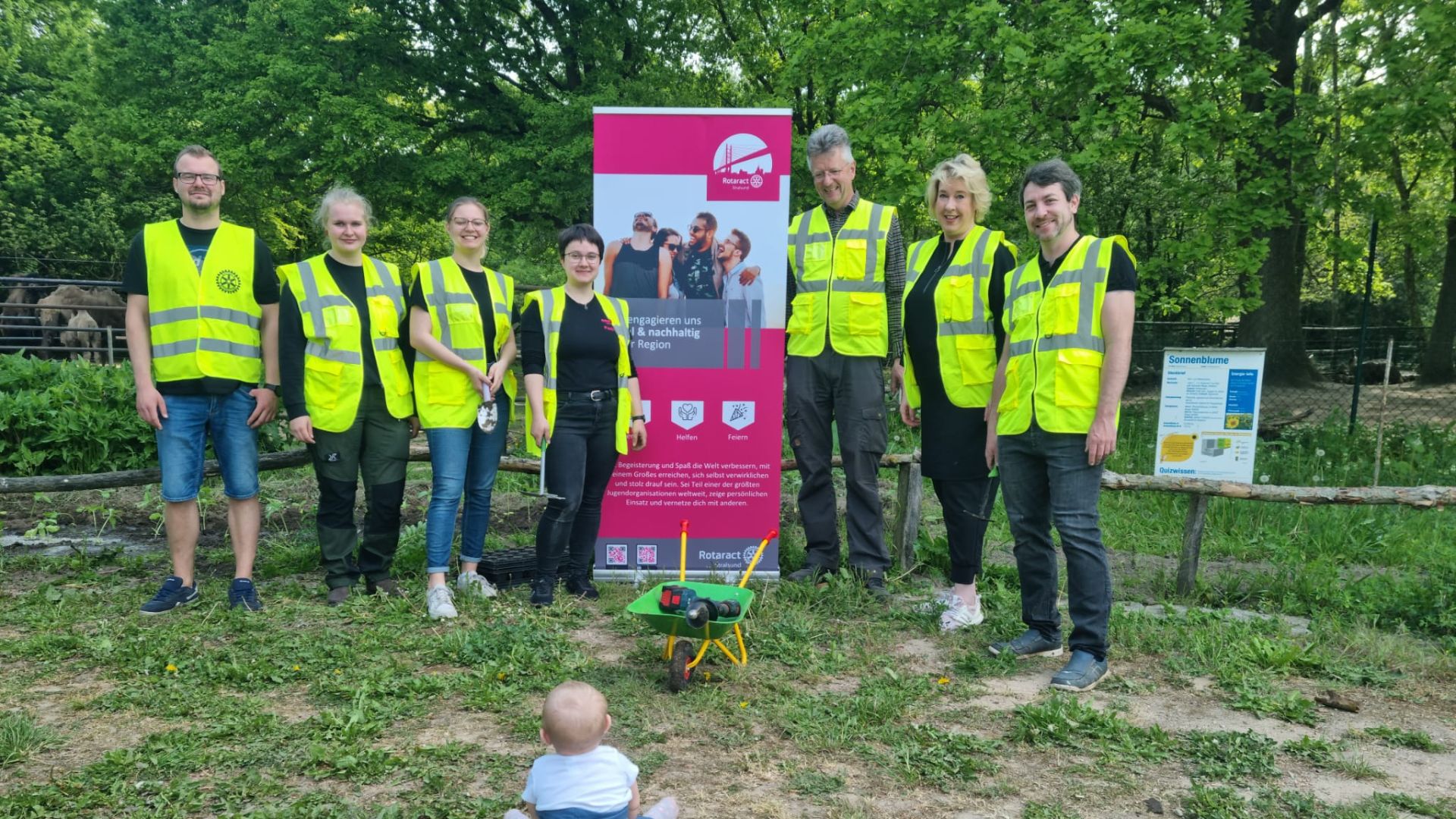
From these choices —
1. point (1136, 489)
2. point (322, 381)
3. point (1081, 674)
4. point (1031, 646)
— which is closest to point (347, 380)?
point (322, 381)

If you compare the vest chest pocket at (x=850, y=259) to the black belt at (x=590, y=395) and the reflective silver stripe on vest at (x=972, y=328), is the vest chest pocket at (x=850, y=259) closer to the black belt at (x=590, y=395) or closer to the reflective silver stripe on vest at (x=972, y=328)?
the reflective silver stripe on vest at (x=972, y=328)

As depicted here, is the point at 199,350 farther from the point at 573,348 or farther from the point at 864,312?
the point at 864,312

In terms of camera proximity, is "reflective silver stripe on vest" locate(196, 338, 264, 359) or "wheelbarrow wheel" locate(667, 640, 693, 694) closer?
"wheelbarrow wheel" locate(667, 640, 693, 694)

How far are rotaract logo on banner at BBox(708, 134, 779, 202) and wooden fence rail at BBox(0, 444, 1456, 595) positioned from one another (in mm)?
1645

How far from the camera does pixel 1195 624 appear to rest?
4676mm

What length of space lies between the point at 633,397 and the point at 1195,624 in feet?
10.2

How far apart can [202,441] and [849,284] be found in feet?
11.0

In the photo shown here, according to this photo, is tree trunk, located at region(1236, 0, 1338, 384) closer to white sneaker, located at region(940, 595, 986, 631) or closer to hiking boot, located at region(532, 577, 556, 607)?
white sneaker, located at region(940, 595, 986, 631)

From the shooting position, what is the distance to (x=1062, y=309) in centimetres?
383

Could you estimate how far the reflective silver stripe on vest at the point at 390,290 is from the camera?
4.81 m

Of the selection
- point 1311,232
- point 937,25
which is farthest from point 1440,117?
point 937,25

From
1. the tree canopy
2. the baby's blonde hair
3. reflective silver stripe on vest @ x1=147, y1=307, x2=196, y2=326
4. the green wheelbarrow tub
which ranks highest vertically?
the tree canopy

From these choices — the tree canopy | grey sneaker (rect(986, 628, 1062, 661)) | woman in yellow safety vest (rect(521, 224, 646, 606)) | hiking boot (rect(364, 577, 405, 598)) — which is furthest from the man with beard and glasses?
the tree canopy

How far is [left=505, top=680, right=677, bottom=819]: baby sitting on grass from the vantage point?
227 centimetres
